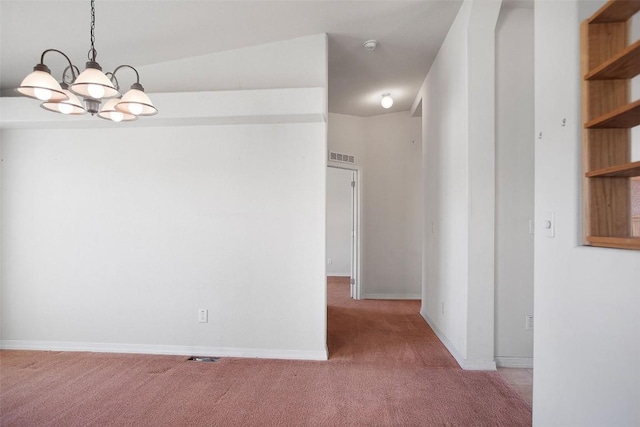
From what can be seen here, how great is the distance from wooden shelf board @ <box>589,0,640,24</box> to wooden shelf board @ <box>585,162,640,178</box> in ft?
1.78

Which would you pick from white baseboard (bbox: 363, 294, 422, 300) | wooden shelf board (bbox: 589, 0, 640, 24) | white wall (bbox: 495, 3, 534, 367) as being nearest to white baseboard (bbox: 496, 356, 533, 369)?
white wall (bbox: 495, 3, 534, 367)

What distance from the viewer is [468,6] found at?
2646mm

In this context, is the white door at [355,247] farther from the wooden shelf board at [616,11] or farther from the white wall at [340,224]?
the wooden shelf board at [616,11]

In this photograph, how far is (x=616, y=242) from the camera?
1.18m

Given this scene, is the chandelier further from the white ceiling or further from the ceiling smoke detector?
the ceiling smoke detector

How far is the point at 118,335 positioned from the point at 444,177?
3.40m

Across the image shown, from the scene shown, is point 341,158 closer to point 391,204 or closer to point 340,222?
point 391,204

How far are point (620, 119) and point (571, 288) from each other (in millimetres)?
659

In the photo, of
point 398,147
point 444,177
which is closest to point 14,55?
point 444,177

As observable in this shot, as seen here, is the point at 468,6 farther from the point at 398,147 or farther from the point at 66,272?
the point at 66,272

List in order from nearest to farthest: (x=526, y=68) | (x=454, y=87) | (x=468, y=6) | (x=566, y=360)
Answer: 1. (x=566, y=360)
2. (x=468, y=6)
3. (x=526, y=68)
4. (x=454, y=87)

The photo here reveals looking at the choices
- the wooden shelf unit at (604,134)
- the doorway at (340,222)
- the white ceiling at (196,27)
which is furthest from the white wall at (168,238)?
the doorway at (340,222)

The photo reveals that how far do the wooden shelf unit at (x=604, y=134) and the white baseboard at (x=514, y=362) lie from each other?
185 cm

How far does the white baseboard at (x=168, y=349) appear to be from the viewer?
3053mm
